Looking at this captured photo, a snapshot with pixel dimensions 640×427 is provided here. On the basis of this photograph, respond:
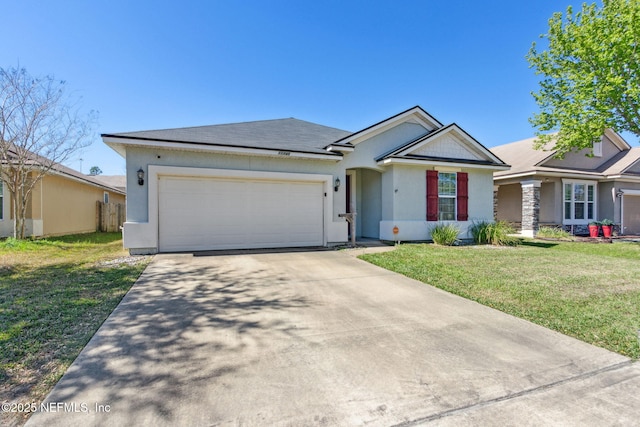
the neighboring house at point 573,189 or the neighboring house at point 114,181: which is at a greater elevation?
the neighboring house at point 114,181

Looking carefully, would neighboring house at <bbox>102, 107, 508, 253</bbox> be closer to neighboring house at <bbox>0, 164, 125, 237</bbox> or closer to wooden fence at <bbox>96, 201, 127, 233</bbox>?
neighboring house at <bbox>0, 164, 125, 237</bbox>

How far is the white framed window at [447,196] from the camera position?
1215 centimetres

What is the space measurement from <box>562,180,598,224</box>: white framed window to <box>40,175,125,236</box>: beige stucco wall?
25.5 m

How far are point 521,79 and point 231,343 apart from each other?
18262mm

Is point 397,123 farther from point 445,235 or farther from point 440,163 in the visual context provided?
point 445,235

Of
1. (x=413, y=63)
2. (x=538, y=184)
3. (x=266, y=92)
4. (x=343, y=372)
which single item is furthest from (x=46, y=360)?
(x=538, y=184)

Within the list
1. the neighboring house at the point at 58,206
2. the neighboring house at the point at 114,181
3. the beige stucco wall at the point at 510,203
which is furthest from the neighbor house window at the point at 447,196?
the neighboring house at the point at 114,181

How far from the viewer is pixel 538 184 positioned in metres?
15.0

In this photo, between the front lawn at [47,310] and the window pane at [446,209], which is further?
the window pane at [446,209]

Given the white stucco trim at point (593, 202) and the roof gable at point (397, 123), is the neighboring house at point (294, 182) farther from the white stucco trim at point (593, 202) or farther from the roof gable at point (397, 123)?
the white stucco trim at point (593, 202)

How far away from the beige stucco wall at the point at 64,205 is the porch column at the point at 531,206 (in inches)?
911

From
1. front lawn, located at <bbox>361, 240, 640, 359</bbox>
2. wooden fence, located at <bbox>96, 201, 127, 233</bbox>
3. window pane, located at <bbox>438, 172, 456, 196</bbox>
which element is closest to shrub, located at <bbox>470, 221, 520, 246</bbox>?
front lawn, located at <bbox>361, 240, 640, 359</bbox>

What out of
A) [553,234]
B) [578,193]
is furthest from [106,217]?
[578,193]

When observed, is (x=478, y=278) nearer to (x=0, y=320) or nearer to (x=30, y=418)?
(x=30, y=418)
